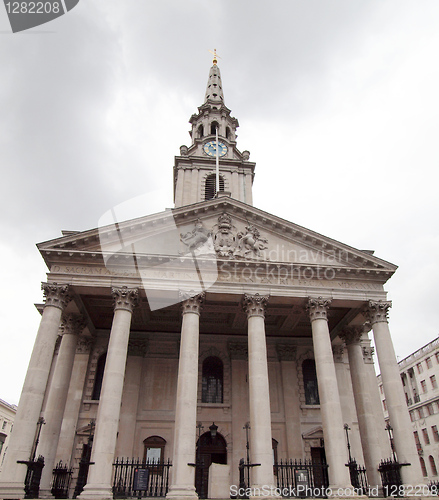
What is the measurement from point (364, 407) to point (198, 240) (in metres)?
13.1

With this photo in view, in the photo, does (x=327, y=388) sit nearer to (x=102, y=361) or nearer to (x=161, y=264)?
(x=161, y=264)

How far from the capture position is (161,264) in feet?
71.1

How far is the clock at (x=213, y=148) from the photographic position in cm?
4041

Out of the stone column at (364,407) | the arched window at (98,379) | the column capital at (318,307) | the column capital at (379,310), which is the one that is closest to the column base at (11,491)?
the arched window at (98,379)

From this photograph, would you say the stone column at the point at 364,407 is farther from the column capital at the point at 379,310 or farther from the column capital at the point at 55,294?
the column capital at the point at 55,294

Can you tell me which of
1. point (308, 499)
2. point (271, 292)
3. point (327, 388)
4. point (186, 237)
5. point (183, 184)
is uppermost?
point (183, 184)

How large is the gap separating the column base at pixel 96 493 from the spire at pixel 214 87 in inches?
1520

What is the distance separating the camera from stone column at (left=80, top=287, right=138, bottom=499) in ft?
54.6

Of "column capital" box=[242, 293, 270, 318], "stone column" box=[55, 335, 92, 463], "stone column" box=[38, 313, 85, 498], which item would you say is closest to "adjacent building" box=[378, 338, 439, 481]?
"column capital" box=[242, 293, 270, 318]

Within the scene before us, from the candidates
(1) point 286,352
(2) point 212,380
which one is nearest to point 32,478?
(2) point 212,380

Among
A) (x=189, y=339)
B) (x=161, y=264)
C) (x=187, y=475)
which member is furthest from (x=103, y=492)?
(x=161, y=264)

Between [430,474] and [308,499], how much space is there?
38656 millimetres

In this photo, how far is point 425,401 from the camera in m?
Answer: 49.2

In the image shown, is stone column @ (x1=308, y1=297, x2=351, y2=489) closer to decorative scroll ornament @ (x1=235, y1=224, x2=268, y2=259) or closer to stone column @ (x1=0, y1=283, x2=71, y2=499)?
decorative scroll ornament @ (x1=235, y1=224, x2=268, y2=259)
